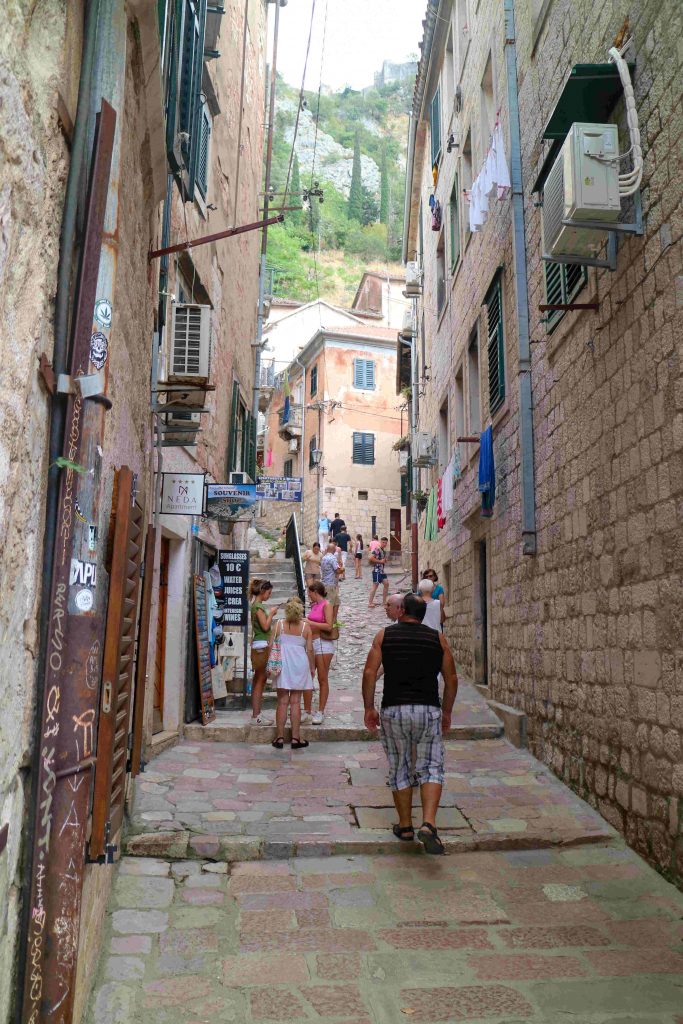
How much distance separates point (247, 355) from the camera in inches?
581

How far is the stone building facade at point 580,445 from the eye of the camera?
189 inches

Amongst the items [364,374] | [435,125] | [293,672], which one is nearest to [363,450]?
[364,374]

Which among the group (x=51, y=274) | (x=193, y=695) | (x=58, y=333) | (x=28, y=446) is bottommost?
(x=193, y=695)

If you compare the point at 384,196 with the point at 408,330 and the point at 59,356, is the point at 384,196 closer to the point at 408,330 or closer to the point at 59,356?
the point at 408,330

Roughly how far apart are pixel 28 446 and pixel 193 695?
273 inches

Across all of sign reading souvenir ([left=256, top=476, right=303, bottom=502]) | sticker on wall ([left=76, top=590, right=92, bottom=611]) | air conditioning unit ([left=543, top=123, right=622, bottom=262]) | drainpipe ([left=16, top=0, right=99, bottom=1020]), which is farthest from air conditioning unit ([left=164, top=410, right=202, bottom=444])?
sign reading souvenir ([left=256, top=476, right=303, bottom=502])

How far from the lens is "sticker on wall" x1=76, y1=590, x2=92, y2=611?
2.74 metres

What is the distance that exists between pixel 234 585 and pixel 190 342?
4009 mm

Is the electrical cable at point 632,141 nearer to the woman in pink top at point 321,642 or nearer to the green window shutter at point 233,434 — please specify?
the woman in pink top at point 321,642

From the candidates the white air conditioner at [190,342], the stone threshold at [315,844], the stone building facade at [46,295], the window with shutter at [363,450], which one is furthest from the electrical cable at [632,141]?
the window with shutter at [363,450]

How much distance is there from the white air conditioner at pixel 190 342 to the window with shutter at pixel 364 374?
27.4m

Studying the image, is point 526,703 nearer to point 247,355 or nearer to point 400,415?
point 247,355

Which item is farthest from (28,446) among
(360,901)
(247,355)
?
(247,355)

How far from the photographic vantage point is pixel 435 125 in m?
16.4
